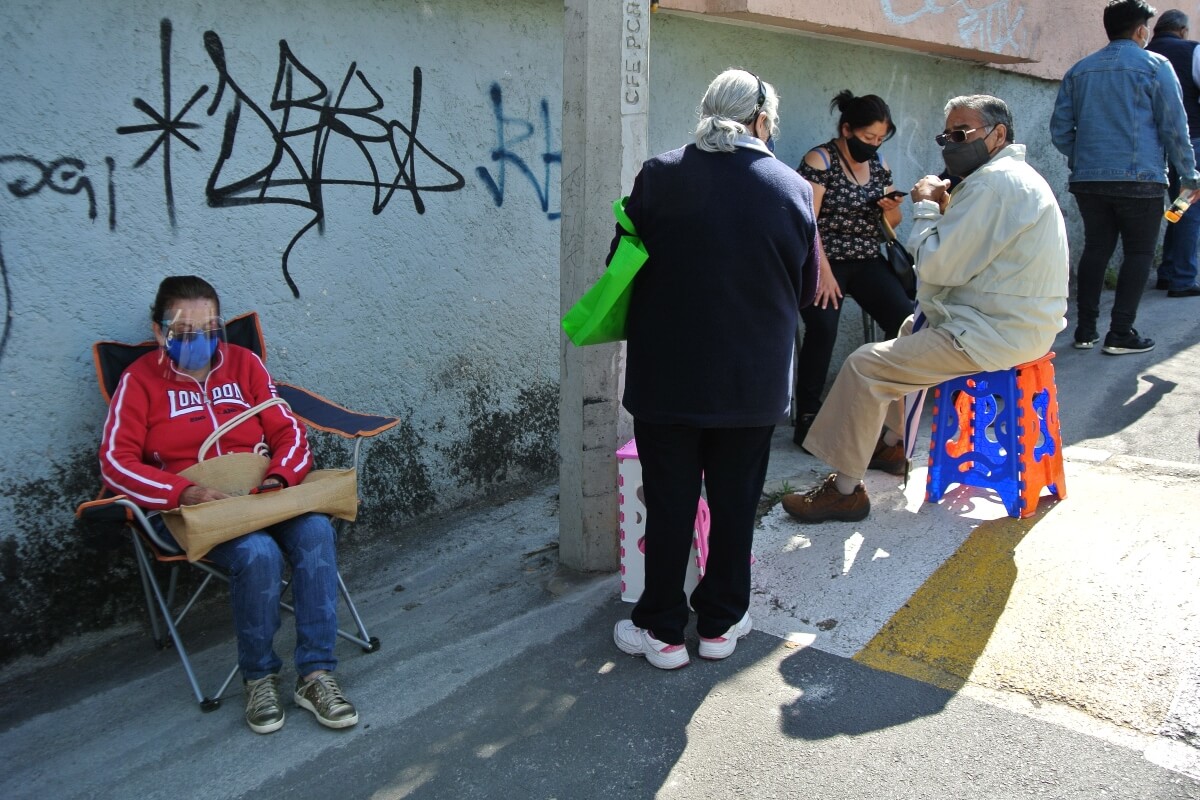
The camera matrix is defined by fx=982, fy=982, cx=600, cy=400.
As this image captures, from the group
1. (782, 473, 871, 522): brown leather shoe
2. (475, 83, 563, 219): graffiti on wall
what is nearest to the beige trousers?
(782, 473, 871, 522): brown leather shoe

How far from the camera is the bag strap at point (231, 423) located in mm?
3410

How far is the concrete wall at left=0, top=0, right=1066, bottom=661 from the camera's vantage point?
3473 millimetres

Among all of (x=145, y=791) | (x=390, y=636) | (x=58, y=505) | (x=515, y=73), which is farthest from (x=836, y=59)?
(x=145, y=791)

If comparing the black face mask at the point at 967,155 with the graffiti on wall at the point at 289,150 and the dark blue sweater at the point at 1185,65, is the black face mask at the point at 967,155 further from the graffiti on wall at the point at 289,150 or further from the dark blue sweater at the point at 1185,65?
the dark blue sweater at the point at 1185,65

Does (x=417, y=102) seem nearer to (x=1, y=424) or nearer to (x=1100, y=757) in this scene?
(x=1, y=424)

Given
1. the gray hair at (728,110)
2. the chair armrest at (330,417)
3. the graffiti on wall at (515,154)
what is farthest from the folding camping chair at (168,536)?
the gray hair at (728,110)

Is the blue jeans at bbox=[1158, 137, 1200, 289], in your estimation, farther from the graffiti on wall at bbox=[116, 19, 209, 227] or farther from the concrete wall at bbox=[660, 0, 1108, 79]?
the graffiti on wall at bbox=[116, 19, 209, 227]

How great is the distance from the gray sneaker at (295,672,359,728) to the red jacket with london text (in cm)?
70

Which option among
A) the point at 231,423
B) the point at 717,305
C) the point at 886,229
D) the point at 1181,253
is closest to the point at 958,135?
the point at 886,229

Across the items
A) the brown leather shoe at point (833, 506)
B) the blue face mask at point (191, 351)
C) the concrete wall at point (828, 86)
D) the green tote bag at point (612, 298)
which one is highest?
the concrete wall at point (828, 86)

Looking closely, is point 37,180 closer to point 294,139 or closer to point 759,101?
point 294,139

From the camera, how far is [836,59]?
6566mm

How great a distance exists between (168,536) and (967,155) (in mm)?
3307

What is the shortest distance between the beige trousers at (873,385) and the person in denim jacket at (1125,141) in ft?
9.56
